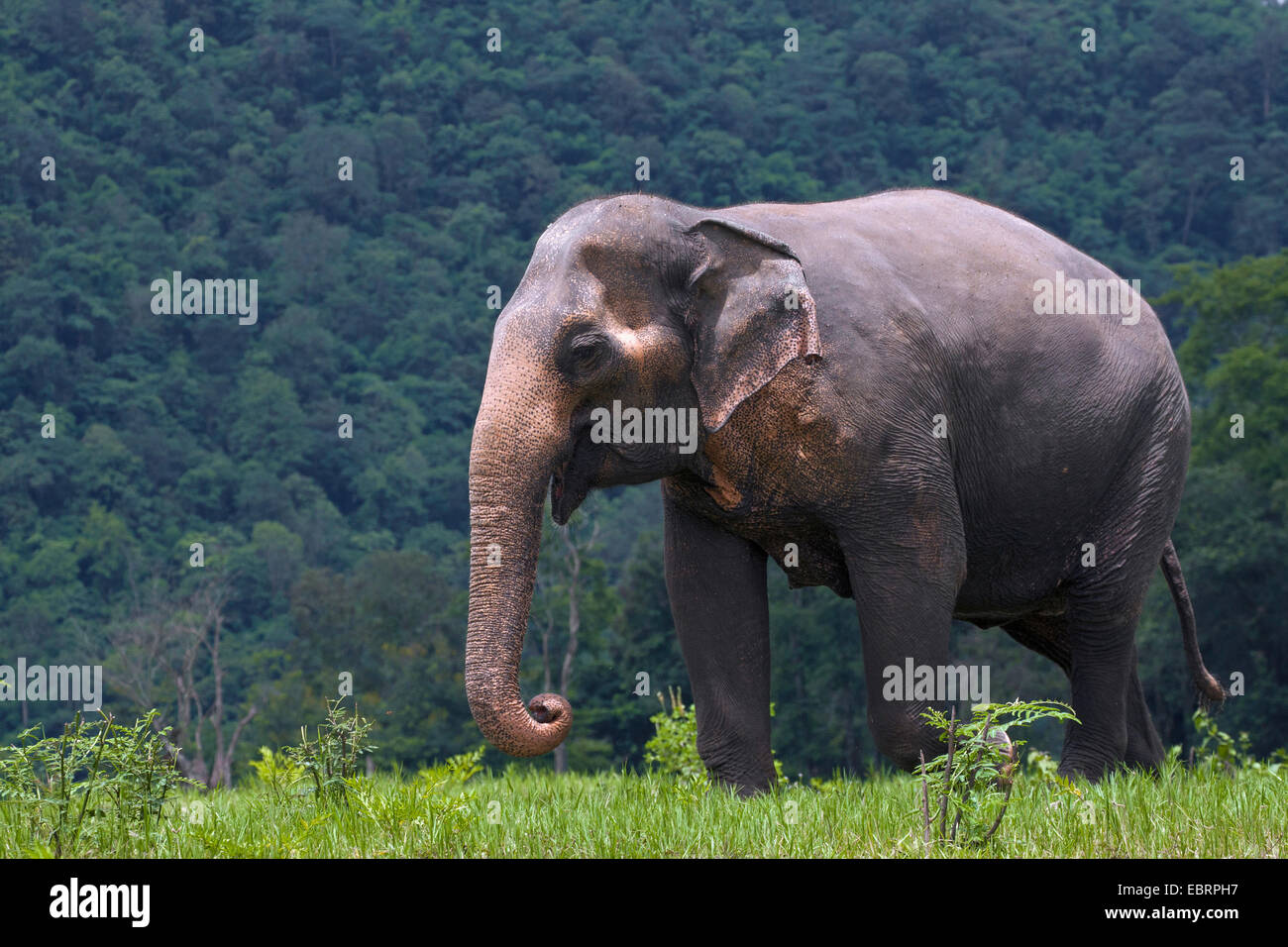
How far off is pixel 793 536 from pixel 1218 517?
3744cm

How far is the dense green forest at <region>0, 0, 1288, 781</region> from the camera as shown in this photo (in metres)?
53.8

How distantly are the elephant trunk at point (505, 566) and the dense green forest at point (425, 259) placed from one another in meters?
38.5

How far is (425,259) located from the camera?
308 feet

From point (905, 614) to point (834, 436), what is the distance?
0.76m

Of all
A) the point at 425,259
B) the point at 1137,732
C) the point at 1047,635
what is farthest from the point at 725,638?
the point at 425,259

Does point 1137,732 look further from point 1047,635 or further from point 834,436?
point 834,436

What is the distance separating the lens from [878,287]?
23.7 feet

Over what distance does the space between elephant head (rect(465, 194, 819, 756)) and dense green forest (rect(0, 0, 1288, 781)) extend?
124ft

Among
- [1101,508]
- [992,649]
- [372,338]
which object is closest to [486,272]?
[372,338]

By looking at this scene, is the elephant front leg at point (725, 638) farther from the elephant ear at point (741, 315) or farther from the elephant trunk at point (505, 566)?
the elephant trunk at point (505, 566)

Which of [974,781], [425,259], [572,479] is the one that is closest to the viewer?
[974,781]

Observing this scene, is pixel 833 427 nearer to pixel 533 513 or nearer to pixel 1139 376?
pixel 533 513

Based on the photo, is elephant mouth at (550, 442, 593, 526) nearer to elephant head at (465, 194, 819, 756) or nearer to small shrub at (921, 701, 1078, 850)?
elephant head at (465, 194, 819, 756)

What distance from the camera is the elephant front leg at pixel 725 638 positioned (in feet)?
25.0
